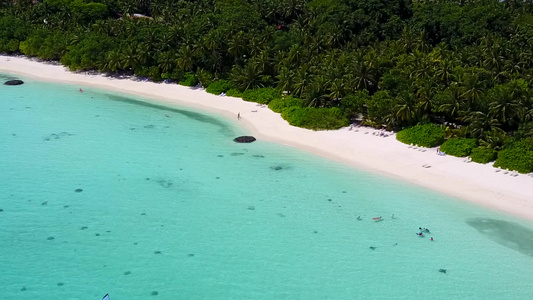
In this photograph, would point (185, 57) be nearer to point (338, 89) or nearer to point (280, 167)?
point (338, 89)

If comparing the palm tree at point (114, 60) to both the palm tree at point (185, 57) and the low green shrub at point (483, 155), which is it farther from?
the low green shrub at point (483, 155)

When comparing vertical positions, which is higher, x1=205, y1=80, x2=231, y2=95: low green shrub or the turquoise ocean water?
x1=205, y1=80, x2=231, y2=95: low green shrub

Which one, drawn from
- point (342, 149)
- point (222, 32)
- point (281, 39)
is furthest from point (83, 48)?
point (342, 149)

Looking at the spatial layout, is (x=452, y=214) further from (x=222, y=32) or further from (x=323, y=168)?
(x=222, y=32)

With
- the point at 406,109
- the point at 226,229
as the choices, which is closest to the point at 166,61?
the point at 406,109

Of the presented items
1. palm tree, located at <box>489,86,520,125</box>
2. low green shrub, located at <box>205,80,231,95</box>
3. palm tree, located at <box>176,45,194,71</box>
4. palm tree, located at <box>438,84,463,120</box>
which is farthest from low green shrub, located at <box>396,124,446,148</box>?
palm tree, located at <box>176,45,194,71</box>

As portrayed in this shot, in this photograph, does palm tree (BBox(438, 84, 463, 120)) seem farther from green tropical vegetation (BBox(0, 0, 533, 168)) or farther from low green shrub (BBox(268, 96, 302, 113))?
low green shrub (BBox(268, 96, 302, 113))
